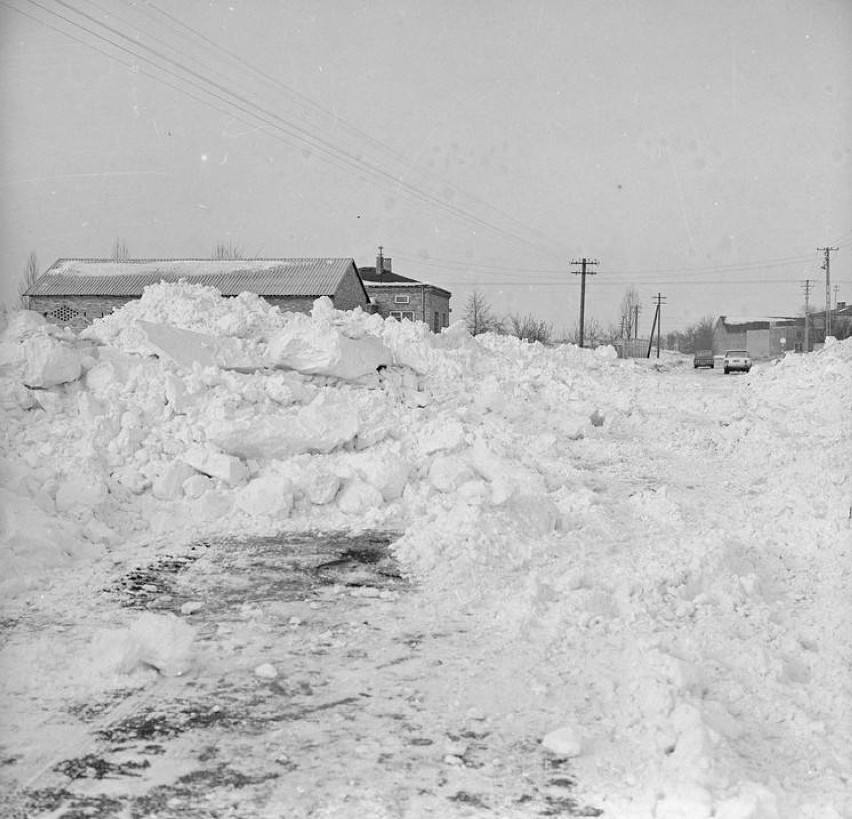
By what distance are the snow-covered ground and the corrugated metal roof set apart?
62.7 feet

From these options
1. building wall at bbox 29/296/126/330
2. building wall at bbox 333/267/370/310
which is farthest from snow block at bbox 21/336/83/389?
building wall at bbox 29/296/126/330

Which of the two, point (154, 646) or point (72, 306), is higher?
point (72, 306)

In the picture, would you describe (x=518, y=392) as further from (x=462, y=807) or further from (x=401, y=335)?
(x=462, y=807)

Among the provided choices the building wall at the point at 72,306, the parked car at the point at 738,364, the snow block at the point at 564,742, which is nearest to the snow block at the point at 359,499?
the snow block at the point at 564,742

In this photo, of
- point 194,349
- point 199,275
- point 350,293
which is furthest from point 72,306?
point 194,349

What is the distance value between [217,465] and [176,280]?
2707 cm

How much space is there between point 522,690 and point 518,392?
8914mm

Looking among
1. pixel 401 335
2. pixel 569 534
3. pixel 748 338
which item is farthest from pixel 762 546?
pixel 748 338

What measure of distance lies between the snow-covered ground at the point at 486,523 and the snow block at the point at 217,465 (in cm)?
3

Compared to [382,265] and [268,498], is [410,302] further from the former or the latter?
[268,498]

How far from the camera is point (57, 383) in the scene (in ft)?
31.3

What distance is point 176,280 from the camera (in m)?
33.8

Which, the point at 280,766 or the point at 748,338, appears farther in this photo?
the point at 748,338

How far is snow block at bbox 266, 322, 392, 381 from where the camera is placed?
11.0 metres
